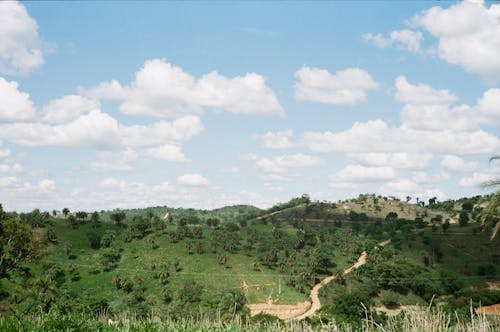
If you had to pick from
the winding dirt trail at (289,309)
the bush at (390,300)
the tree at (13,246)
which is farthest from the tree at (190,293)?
the tree at (13,246)

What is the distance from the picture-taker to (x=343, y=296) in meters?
75.4

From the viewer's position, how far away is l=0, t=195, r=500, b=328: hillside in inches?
3167

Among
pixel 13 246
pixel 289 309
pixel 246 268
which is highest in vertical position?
pixel 13 246

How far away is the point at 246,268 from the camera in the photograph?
342 ft

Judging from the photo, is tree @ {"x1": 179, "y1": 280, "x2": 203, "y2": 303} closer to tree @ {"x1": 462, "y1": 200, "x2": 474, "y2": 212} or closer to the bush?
the bush

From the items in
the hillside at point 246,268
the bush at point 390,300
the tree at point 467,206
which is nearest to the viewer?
the hillside at point 246,268

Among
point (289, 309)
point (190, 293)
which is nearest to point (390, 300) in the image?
point (289, 309)

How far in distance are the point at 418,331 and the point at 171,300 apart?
81.9m

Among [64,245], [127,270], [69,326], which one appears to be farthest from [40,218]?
[69,326]

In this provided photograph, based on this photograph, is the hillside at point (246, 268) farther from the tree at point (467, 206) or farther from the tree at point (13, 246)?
the tree at point (467, 206)

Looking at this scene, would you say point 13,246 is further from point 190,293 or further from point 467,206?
point 467,206

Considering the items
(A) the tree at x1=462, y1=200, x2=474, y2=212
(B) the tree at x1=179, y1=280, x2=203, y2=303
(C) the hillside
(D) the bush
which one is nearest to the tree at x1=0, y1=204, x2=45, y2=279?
(C) the hillside

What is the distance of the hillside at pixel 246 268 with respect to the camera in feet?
264

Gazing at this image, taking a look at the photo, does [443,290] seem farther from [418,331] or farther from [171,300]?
[418,331]
